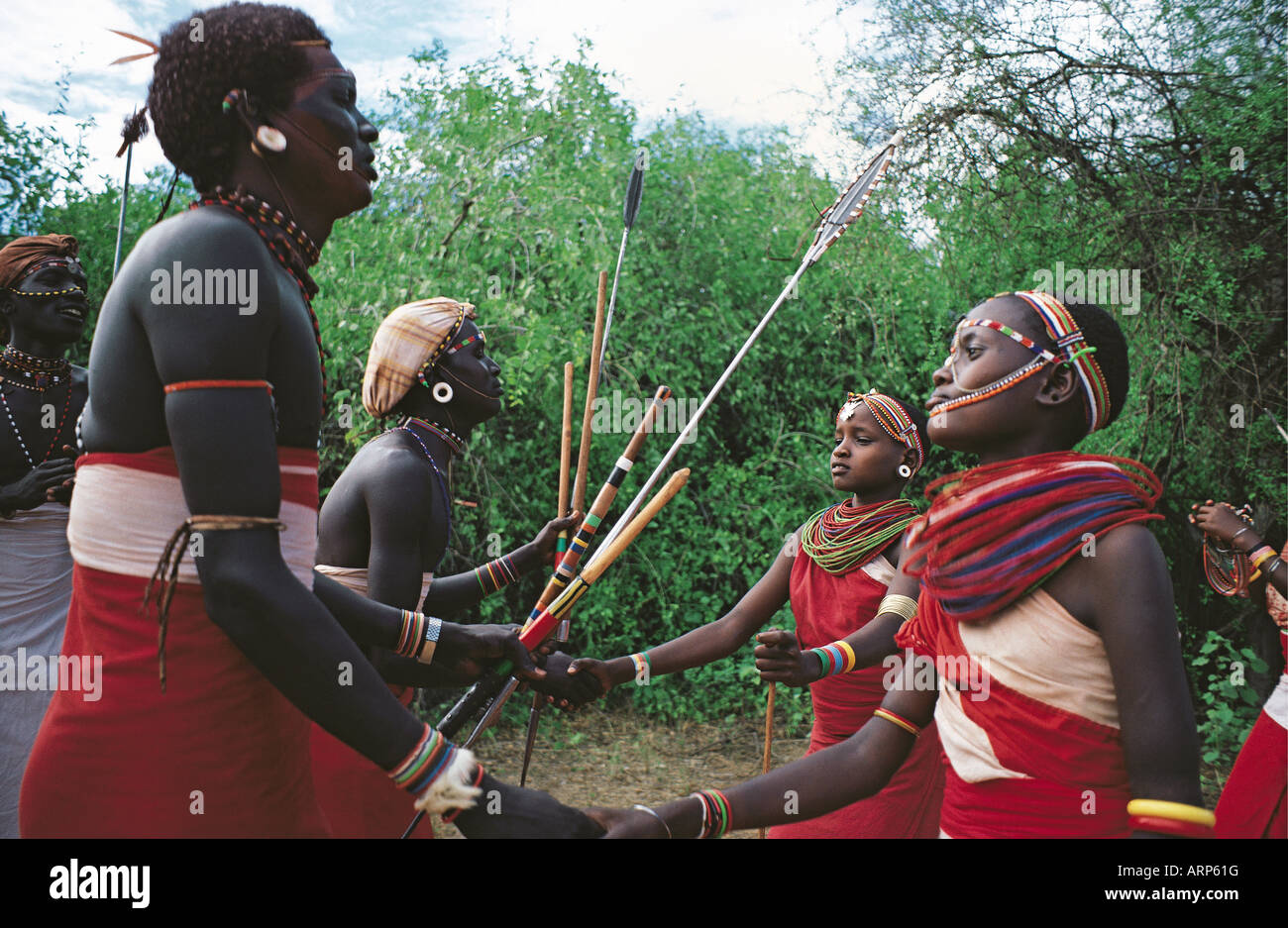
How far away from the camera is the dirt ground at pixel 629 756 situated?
5469 millimetres

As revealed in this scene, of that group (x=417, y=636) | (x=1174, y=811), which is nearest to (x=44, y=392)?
(x=417, y=636)

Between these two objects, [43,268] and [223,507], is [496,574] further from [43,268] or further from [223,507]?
[43,268]

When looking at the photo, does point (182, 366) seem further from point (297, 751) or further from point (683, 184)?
point (683, 184)

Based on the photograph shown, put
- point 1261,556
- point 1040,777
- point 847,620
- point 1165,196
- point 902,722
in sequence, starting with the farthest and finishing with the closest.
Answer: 1. point 1165,196
2. point 1261,556
3. point 847,620
4. point 902,722
5. point 1040,777

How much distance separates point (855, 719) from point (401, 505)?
1.51 metres

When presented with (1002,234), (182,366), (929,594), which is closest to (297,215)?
(182,366)

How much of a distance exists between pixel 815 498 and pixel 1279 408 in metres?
2.83

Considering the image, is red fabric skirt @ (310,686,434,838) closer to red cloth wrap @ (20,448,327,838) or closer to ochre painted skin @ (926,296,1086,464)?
red cloth wrap @ (20,448,327,838)

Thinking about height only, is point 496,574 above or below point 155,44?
below

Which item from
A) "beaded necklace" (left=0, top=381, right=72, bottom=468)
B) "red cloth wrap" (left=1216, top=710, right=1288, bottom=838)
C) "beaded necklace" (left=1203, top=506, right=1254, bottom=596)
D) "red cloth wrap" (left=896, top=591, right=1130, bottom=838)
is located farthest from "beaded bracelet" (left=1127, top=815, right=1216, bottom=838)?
"beaded necklace" (left=0, top=381, right=72, bottom=468)

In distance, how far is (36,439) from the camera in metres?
3.75

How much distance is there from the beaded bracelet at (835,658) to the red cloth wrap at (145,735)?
1574 millimetres

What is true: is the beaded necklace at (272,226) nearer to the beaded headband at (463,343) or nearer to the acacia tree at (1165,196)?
the beaded headband at (463,343)

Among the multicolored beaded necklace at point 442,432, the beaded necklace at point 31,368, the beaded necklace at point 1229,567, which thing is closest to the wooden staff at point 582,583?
the multicolored beaded necklace at point 442,432
